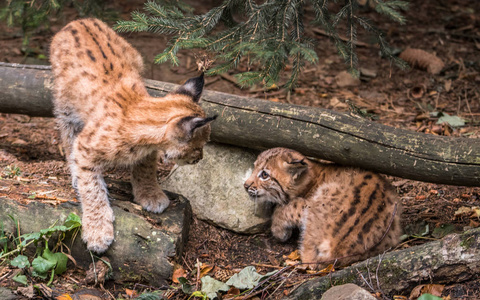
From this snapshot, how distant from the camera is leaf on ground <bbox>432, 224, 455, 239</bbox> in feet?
16.2

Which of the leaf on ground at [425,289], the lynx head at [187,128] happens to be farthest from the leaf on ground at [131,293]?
the leaf on ground at [425,289]

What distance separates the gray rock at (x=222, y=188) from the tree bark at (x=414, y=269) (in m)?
1.61

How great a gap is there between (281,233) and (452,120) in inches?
130

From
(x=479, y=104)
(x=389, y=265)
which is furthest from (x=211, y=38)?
(x=479, y=104)

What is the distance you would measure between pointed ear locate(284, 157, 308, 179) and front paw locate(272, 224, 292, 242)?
0.56m

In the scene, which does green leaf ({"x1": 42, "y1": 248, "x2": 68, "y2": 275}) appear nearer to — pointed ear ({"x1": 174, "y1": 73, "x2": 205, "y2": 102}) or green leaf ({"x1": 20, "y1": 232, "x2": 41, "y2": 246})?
green leaf ({"x1": 20, "y1": 232, "x2": 41, "y2": 246})

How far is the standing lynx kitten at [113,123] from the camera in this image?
4.36 meters

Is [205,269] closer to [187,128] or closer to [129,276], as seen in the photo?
[129,276]

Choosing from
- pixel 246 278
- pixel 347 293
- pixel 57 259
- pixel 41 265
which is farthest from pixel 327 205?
pixel 41 265

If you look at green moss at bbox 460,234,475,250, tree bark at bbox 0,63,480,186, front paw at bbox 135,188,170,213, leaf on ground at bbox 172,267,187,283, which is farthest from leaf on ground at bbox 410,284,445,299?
front paw at bbox 135,188,170,213

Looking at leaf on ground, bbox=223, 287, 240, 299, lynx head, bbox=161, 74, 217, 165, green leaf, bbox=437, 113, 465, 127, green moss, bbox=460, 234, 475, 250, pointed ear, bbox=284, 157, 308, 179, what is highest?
lynx head, bbox=161, 74, 217, 165

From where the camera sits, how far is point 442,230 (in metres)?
5.00

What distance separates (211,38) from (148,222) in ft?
6.23

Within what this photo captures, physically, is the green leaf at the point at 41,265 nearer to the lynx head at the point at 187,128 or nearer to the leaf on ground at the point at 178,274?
the leaf on ground at the point at 178,274
